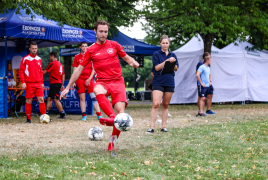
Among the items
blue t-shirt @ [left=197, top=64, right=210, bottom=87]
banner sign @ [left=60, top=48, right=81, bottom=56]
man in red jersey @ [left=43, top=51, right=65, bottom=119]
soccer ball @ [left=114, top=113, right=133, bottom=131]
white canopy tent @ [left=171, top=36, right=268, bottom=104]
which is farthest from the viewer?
white canopy tent @ [left=171, top=36, right=268, bottom=104]

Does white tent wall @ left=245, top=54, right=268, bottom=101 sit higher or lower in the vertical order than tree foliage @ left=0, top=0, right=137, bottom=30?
lower

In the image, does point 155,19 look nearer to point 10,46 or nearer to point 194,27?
point 194,27

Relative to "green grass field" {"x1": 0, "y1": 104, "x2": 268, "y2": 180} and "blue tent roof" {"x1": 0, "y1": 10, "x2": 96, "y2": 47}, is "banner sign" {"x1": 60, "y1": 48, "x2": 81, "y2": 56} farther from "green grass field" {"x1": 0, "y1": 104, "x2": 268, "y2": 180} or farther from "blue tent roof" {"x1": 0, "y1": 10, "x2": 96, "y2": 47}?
"green grass field" {"x1": 0, "y1": 104, "x2": 268, "y2": 180}

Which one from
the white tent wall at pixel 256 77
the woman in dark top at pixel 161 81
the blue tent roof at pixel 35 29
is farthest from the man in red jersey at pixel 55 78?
the white tent wall at pixel 256 77

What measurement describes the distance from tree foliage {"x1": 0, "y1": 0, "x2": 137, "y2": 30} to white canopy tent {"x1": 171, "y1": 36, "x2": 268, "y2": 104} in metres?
3.71

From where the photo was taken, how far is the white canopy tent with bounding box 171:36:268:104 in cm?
1770

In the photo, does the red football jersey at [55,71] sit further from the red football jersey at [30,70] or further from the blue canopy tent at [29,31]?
the red football jersey at [30,70]

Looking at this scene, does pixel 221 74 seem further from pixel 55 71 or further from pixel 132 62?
pixel 132 62

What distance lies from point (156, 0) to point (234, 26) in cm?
1026

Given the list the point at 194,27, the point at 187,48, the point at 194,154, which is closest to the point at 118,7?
the point at 194,27

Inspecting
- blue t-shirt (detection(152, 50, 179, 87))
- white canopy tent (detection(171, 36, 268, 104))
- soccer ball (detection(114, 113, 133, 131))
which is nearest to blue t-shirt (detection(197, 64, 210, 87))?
blue t-shirt (detection(152, 50, 179, 87))

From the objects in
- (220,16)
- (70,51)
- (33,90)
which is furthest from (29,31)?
(220,16)

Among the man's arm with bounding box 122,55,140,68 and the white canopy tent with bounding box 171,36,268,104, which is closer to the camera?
the man's arm with bounding box 122,55,140,68

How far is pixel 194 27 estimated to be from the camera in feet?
49.1
